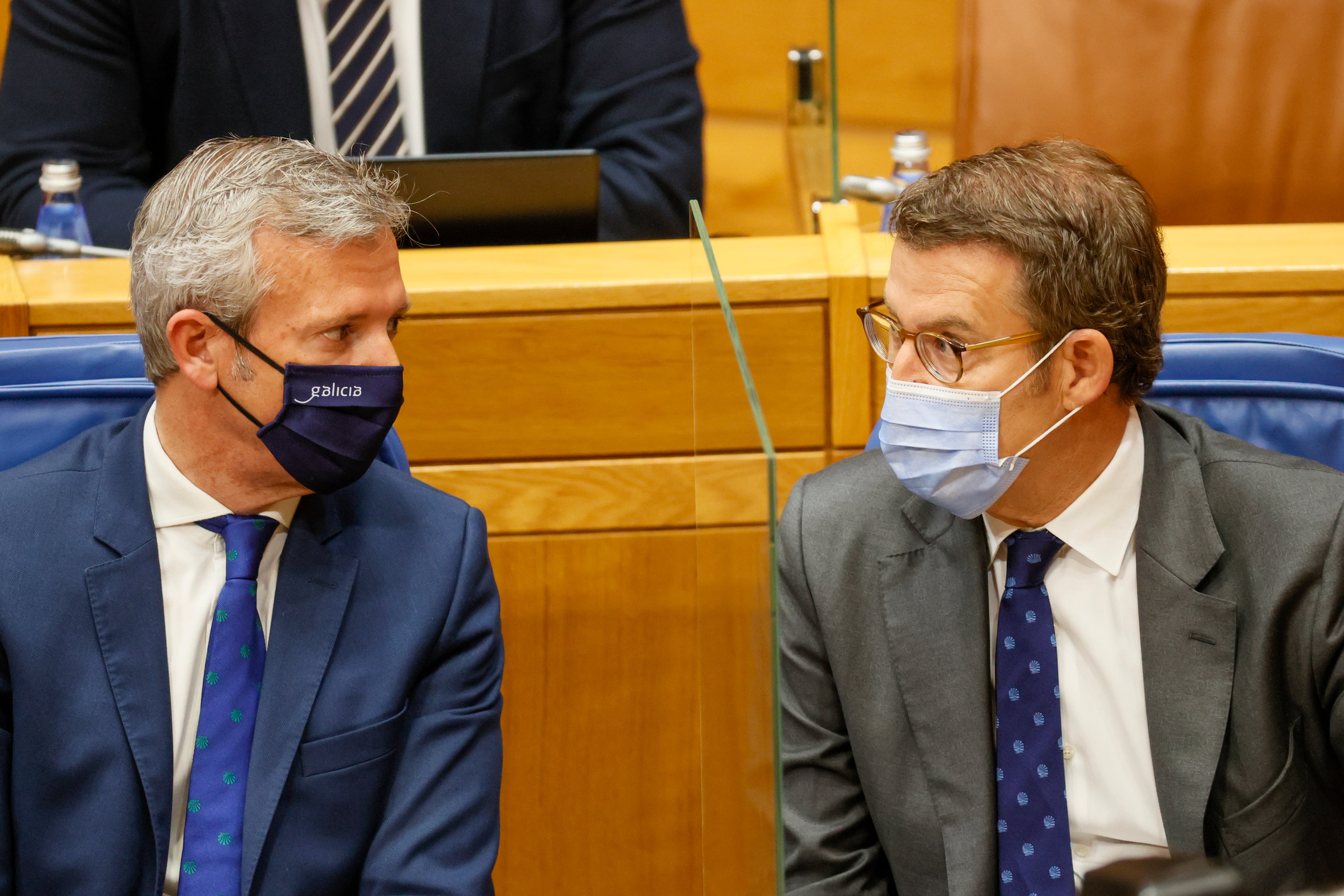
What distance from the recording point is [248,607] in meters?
1.30

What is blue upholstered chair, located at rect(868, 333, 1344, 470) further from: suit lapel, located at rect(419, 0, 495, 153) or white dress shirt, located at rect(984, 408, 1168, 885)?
suit lapel, located at rect(419, 0, 495, 153)

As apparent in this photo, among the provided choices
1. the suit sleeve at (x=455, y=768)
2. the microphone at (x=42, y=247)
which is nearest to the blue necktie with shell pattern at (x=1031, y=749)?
the suit sleeve at (x=455, y=768)

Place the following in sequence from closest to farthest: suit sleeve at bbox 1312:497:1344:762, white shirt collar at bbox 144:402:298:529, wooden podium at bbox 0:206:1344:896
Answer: suit sleeve at bbox 1312:497:1344:762
white shirt collar at bbox 144:402:298:529
wooden podium at bbox 0:206:1344:896

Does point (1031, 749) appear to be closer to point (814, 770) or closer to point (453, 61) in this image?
point (814, 770)

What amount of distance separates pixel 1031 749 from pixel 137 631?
81 centimetres

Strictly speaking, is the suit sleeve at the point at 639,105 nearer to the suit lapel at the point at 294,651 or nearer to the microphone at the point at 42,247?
the microphone at the point at 42,247

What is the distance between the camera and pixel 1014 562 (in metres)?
1.34

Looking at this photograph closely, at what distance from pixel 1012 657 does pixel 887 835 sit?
0.67ft

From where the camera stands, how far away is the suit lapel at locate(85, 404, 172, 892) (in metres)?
1.25

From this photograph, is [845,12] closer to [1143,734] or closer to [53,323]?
[53,323]

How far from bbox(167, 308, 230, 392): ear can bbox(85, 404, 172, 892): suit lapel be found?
0.36 ft

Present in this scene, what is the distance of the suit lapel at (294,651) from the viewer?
125cm

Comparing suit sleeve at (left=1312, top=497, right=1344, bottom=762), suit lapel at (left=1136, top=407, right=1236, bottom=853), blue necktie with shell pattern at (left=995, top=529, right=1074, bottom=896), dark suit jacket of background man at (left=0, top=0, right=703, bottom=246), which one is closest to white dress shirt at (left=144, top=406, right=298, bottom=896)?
blue necktie with shell pattern at (left=995, top=529, right=1074, bottom=896)

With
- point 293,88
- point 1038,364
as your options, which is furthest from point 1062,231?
point 293,88
